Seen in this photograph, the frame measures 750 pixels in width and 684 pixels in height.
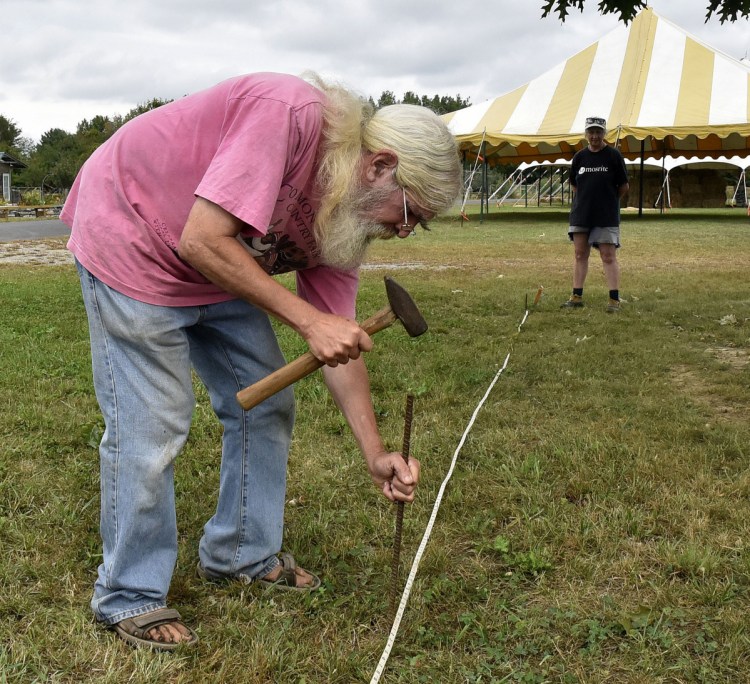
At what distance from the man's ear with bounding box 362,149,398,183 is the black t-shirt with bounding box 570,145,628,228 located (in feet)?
19.6

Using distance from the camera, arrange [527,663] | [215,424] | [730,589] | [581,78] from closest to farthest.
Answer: [527,663]
[730,589]
[215,424]
[581,78]

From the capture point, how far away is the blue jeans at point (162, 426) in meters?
2.20

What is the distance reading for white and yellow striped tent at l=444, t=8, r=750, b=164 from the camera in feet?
59.4

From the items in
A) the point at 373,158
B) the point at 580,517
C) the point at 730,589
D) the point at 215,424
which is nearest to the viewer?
the point at 373,158

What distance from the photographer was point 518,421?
163 inches

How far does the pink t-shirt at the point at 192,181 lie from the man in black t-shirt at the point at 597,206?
18.8ft

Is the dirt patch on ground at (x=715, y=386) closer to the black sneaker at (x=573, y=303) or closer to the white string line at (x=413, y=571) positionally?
the white string line at (x=413, y=571)

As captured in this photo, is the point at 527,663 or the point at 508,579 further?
the point at 508,579

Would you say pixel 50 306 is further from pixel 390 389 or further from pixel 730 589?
pixel 730 589

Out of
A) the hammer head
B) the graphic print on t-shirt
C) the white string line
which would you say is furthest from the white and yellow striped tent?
the hammer head

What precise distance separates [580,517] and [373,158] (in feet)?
5.56

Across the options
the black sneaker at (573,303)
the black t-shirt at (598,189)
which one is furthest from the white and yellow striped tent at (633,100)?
the black sneaker at (573,303)

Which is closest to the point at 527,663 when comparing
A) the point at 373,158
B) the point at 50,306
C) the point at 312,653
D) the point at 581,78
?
the point at 312,653

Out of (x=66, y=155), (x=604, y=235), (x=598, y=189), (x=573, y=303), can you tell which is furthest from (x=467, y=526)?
(x=66, y=155)
